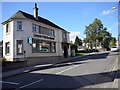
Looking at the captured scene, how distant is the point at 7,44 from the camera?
27266 mm

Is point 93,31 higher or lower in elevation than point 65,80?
higher

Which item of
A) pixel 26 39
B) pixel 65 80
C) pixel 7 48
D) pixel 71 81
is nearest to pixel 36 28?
pixel 26 39

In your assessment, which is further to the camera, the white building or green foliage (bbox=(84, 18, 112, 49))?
green foliage (bbox=(84, 18, 112, 49))

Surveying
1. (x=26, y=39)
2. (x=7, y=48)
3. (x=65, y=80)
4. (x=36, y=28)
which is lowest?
(x=65, y=80)

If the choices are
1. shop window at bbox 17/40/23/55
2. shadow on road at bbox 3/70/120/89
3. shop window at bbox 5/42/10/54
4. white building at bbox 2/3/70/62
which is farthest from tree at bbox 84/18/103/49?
shadow on road at bbox 3/70/120/89

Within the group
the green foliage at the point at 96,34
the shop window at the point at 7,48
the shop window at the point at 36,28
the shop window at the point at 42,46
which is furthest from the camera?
the green foliage at the point at 96,34

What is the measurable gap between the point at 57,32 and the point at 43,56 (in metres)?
8.65

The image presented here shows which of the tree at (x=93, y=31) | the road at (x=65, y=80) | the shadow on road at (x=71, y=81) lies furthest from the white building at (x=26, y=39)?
the tree at (x=93, y=31)

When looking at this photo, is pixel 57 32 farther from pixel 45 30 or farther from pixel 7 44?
pixel 7 44

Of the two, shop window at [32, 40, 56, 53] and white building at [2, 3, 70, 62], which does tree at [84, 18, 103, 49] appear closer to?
shop window at [32, 40, 56, 53]

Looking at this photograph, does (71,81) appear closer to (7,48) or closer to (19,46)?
(19,46)

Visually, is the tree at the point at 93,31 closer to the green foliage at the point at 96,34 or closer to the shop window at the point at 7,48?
the green foliage at the point at 96,34

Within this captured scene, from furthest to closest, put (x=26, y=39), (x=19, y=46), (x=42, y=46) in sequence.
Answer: (x=42, y=46) → (x=26, y=39) → (x=19, y=46)

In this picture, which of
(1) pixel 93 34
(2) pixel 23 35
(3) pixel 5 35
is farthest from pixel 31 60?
(1) pixel 93 34
